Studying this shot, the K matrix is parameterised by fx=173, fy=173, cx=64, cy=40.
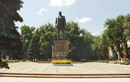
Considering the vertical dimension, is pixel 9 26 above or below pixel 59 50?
above

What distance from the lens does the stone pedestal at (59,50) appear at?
86.3ft

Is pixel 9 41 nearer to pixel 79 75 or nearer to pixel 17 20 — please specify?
pixel 17 20

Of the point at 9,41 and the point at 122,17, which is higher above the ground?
the point at 122,17

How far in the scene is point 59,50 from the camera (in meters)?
26.5

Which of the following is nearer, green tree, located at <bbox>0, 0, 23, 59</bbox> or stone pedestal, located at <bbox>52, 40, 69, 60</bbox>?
green tree, located at <bbox>0, 0, 23, 59</bbox>

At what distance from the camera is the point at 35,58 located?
55.5 m

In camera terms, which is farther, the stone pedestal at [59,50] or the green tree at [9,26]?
the stone pedestal at [59,50]

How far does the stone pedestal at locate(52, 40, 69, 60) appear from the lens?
86.3ft

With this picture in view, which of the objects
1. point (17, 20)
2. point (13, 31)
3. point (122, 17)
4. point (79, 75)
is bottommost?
point (79, 75)

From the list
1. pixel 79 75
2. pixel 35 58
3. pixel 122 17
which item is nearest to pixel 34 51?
pixel 35 58

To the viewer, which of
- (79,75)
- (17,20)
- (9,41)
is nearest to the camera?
Answer: (9,41)

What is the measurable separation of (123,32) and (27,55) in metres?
30.3

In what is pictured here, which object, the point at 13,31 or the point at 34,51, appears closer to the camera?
the point at 13,31

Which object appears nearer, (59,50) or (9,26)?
(9,26)
